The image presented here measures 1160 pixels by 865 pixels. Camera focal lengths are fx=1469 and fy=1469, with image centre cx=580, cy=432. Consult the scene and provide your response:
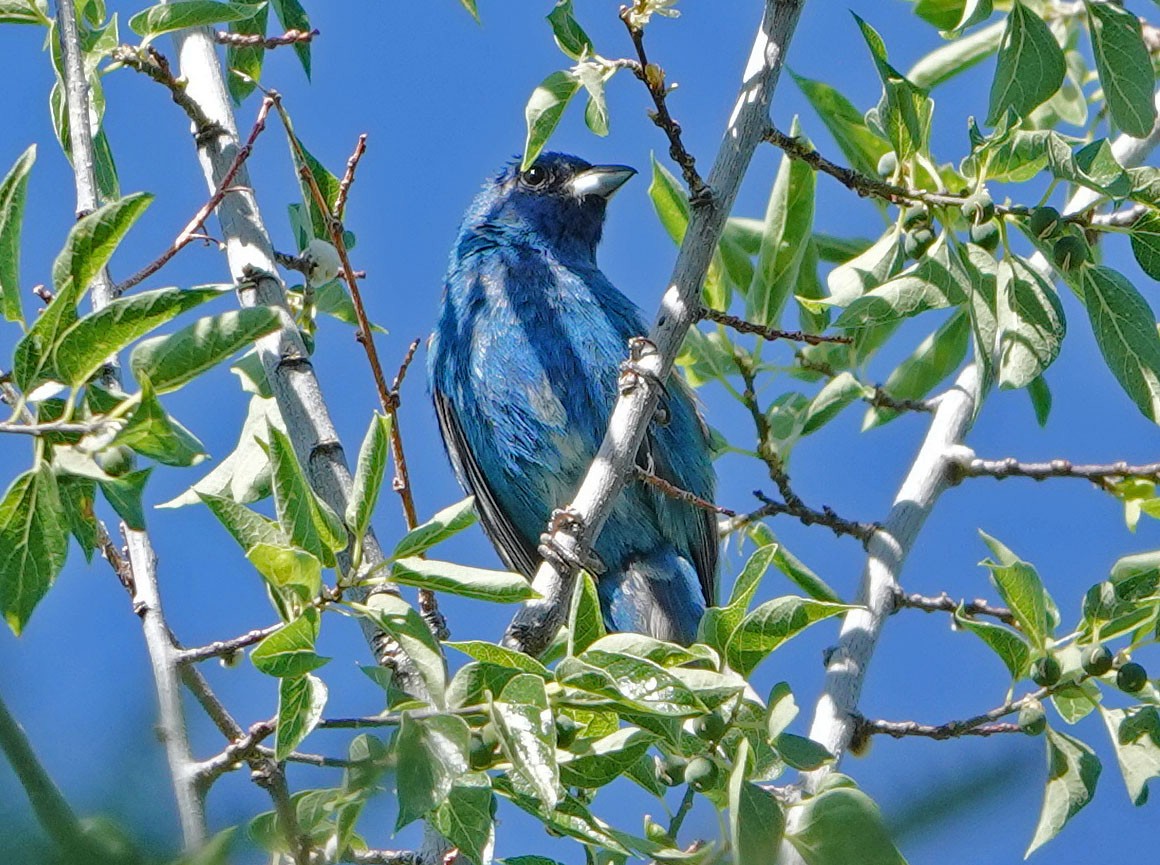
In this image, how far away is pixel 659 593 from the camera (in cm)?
596

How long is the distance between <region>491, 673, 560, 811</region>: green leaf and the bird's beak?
4.88 meters

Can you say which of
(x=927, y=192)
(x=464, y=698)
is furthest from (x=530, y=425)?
(x=464, y=698)

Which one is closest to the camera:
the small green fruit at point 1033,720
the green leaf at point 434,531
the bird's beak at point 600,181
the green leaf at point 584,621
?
the green leaf at point 434,531

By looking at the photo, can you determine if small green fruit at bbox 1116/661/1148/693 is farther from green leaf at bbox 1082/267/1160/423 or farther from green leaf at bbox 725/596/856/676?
green leaf at bbox 725/596/856/676

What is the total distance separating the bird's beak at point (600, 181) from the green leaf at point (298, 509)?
4.65 metres

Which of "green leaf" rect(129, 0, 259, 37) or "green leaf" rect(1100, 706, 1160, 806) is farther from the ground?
"green leaf" rect(129, 0, 259, 37)

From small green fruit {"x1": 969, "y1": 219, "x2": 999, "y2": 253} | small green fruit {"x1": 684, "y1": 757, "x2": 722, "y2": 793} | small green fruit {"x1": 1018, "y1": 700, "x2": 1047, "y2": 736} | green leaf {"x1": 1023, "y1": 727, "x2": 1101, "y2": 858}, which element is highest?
small green fruit {"x1": 969, "y1": 219, "x2": 999, "y2": 253}

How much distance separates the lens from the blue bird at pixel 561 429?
19.2 ft

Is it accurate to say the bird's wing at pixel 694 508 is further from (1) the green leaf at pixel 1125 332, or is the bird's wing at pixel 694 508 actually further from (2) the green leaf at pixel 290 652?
(2) the green leaf at pixel 290 652

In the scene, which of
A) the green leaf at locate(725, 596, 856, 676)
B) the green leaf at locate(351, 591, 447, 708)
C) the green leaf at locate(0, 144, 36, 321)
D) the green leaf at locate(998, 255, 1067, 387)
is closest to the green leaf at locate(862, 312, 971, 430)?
the green leaf at locate(998, 255, 1067, 387)

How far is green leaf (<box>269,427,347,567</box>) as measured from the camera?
238 cm

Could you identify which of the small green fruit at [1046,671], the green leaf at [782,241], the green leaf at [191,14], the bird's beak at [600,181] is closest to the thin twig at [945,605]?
the small green fruit at [1046,671]

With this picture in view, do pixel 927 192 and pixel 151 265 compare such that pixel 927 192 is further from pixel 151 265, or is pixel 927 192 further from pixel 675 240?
pixel 151 265

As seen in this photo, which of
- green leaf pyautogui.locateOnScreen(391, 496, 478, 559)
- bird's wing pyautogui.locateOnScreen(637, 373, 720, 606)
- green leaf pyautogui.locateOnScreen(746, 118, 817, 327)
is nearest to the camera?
green leaf pyautogui.locateOnScreen(391, 496, 478, 559)
